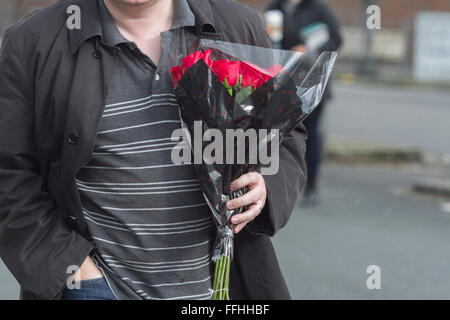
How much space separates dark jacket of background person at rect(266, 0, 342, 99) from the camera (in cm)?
781

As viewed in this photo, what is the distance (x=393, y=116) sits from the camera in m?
16.5

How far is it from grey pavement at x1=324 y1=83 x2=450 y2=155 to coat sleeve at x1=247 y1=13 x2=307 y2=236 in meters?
8.28

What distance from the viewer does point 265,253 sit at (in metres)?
2.55

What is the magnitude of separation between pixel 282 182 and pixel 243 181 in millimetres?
271

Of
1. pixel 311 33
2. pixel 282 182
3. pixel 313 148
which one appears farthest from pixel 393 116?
pixel 282 182

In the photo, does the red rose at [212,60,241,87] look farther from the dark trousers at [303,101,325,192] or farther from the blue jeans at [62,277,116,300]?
the dark trousers at [303,101,325,192]

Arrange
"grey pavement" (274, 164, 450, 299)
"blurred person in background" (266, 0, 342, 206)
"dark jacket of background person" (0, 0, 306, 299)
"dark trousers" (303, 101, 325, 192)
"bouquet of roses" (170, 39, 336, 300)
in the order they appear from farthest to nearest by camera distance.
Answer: "dark trousers" (303, 101, 325, 192), "blurred person in background" (266, 0, 342, 206), "grey pavement" (274, 164, 450, 299), "dark jacket of background person" (0, 0, 306, 299), "bouquet of roses" (170, 39, 336, 300)

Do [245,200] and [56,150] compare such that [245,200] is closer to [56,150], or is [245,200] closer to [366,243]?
[56,150]

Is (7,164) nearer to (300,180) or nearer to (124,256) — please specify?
(124,256)

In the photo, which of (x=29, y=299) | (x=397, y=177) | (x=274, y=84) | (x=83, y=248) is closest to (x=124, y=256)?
(x=83, y=248)

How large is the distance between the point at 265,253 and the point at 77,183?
1.88 feet

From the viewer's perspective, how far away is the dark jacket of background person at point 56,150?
7.84ft

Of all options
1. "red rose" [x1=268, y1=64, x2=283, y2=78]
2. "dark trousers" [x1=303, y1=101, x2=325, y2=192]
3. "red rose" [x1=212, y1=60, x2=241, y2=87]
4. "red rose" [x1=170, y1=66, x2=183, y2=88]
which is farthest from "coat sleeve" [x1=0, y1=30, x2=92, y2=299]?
"dark trousers" [x1=303, y1=101, x2=325, y2=192]

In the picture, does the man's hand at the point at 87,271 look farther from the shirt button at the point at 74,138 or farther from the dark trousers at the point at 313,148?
the dark trousers at the point at 313,148
